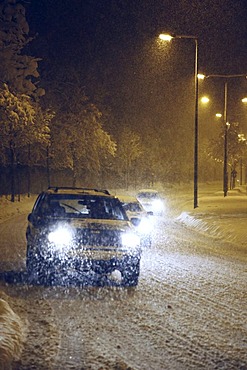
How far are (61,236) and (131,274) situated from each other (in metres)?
1.44

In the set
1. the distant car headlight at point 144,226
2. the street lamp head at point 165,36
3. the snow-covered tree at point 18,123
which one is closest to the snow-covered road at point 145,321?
the distant car headlight at point 144,226

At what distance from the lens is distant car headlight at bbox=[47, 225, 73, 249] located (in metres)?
11.2

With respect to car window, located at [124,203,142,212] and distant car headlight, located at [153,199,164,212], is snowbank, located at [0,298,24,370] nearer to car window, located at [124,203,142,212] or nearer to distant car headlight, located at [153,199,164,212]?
car window, located at [124,203,142,212]

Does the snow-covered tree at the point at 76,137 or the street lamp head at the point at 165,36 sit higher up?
the street lamp head at the point at 165,36

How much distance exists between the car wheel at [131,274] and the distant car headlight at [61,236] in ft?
3.79

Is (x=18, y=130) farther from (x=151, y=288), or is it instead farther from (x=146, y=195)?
(x=151, y=288)

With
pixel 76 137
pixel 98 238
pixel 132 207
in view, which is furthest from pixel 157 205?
pixel 98 238

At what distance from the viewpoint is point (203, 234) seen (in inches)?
911

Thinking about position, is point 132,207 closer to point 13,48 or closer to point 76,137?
point 13,48

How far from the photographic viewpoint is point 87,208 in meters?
12.8

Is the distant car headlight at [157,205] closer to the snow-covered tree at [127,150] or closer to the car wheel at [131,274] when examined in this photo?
the car wheel at [131,274]

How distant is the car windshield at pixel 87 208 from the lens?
12344 millimetres

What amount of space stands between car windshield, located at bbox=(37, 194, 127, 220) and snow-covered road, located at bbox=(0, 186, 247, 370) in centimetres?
Answer: 140

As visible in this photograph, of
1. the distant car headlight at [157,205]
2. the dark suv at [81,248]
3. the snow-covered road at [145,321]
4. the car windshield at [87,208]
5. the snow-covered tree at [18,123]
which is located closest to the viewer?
the snow-covered road at [145,321]
